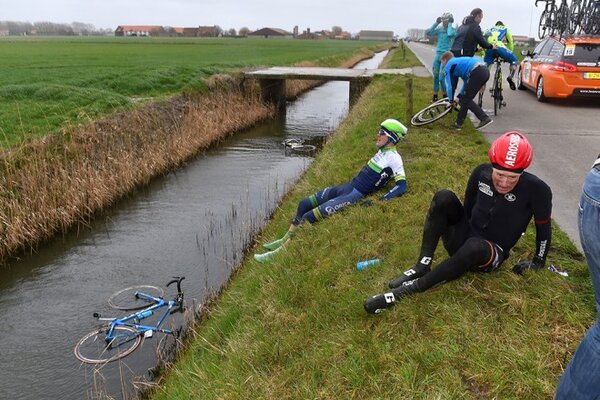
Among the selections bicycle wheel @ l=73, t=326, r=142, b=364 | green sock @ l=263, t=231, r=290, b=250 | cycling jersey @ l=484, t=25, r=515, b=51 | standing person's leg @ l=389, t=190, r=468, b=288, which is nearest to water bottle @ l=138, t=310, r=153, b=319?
bicycle wheel @ l=73, t=326, r=142, b=364

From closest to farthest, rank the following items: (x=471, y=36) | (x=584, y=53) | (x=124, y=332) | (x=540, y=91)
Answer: (x=124, y=332), (x=471, y=36), (x=584, y=53), (x=540, y=91)

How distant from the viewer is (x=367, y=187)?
7.00m

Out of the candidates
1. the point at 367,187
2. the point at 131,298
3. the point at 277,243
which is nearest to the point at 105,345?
the point at 131,298

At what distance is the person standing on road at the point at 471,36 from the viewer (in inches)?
401

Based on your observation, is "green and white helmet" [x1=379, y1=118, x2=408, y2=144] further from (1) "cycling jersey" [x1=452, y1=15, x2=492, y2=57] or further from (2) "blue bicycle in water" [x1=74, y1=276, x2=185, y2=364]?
(1) "cycling jersey" [x1=452, y1=15, x2=492, y2=57]

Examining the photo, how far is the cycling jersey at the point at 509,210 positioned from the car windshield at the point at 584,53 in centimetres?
1051

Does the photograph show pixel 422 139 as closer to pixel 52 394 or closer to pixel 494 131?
pixel 494 131

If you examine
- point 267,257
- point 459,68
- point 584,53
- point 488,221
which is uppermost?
point 584,53

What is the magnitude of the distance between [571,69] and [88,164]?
12.7m

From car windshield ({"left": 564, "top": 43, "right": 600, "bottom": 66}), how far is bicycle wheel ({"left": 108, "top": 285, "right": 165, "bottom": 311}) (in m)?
12.0

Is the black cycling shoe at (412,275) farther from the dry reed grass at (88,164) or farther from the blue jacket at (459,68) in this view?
the dry reed grass at (88,164)

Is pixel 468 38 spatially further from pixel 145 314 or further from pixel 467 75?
pixel 145 314

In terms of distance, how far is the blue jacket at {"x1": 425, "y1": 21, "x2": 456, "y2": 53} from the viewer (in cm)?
1158

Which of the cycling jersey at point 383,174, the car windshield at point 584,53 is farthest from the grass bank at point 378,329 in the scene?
the car windshield at point 584,53
